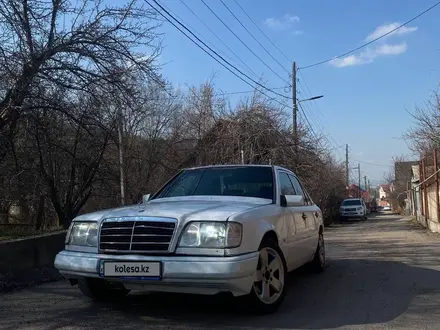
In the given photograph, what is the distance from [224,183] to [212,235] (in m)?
1.85

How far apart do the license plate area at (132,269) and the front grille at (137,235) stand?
5.5 inches

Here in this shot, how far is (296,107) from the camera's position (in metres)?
24.9

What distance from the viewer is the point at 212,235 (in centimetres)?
474

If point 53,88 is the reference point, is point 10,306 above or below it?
below

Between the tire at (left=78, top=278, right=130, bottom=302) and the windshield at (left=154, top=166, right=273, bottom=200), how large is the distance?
55.1 inches

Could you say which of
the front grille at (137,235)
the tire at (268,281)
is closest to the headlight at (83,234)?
the front grille at (137,235)

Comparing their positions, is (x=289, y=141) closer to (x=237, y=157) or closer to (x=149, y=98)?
(x=237, y=157)

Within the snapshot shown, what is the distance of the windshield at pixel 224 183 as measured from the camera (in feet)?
20.8

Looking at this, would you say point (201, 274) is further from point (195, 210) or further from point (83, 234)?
point (83, 234)

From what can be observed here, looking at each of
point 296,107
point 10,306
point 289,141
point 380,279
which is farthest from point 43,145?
point 296,107

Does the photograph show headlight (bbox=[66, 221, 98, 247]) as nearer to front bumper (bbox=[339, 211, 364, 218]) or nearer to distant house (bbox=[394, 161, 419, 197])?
front bumper (bbox=[339, 211, 364, 218])

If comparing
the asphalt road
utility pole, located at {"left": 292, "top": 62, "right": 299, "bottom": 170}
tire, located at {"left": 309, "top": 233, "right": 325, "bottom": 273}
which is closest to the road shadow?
the asphalt road

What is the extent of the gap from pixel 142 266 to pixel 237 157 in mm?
14697

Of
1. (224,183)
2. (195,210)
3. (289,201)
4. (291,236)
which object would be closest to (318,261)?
(291,236)
